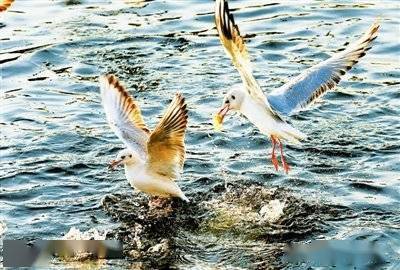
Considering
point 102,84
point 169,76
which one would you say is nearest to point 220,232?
point 102,84

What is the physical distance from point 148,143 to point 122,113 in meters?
1.37

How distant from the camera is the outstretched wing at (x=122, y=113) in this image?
11.3 metres

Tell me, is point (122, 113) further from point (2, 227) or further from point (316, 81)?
point (316, 81)

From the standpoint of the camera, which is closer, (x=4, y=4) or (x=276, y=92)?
(x=4, y=4)

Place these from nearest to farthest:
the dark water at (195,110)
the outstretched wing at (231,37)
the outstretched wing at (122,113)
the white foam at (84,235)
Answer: the outstretched wing at (231,37) < the white foam at (84,235) < the dark water at (195,110) < the outstretched wing at (122,113)

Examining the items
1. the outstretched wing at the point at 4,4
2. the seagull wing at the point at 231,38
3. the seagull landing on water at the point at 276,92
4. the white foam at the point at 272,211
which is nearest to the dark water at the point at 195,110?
the white foam at the point at 272,211

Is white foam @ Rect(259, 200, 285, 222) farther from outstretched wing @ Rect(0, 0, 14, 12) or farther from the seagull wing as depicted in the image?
outstretched wing @ Rect(0, 0, 14, 12)

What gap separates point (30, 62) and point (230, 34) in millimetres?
6365

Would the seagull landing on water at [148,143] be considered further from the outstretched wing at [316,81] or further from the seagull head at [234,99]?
the outstretched wing at [316,81]

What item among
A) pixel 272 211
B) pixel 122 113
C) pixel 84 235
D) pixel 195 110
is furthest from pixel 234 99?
pixel 195 110

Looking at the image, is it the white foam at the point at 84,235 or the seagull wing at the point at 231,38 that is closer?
the seagull wing at the point at 231,38

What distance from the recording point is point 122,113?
1164 centimetres

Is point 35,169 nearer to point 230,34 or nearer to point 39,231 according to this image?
point 39,231

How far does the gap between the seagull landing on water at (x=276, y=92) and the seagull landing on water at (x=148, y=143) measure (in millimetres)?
768
